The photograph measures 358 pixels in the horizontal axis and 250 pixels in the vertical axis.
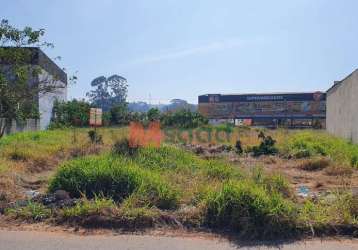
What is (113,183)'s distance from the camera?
7.08 m

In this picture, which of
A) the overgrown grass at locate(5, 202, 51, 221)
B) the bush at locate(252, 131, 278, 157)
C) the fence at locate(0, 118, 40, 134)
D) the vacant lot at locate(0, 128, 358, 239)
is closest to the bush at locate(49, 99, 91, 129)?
the fence at locate(0, 118, 40, 134)

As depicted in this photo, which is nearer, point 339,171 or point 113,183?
point 113,183

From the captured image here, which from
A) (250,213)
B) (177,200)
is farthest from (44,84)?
(250,213)

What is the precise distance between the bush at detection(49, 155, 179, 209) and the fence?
11718mm

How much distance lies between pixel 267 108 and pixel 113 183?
225 ft

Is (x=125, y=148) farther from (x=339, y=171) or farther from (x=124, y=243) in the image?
(x=124, y=243)

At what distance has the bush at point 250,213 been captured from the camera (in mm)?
5465

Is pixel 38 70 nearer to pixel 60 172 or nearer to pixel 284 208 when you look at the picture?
pixel 60 172

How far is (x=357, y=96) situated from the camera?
19.2 metres

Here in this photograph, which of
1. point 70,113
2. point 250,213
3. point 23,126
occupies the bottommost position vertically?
point 250,213

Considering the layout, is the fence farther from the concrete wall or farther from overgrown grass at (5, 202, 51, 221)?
the concrete wall

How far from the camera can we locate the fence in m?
20.6

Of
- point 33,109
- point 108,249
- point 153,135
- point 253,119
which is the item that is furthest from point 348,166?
point 253,119

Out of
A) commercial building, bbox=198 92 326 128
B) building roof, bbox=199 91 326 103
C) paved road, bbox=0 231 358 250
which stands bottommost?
paved road, bbox=0 231 358 250
